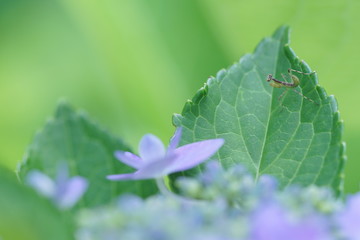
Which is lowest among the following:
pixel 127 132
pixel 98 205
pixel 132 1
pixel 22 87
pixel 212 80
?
pixel 98 205

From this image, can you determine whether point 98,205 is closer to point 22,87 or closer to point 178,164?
point 178,164

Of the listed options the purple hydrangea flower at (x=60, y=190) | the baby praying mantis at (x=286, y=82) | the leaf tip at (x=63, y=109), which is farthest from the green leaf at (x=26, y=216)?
the baby praying mantis at (x=286, y=82)

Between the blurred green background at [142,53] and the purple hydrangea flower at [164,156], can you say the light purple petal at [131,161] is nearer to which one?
the purple hydrangea flower at [164,156]

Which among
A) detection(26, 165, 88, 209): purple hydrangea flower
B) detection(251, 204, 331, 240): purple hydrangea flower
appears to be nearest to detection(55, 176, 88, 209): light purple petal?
detection(26, 165, 88, 209): purple hydrangea flower

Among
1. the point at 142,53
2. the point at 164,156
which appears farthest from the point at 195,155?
the point at 142,53

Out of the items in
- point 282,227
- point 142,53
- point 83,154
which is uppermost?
point 142,53

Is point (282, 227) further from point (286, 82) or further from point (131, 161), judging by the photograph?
point (286, 82)

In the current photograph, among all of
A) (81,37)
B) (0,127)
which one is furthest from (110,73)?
(0,127)
